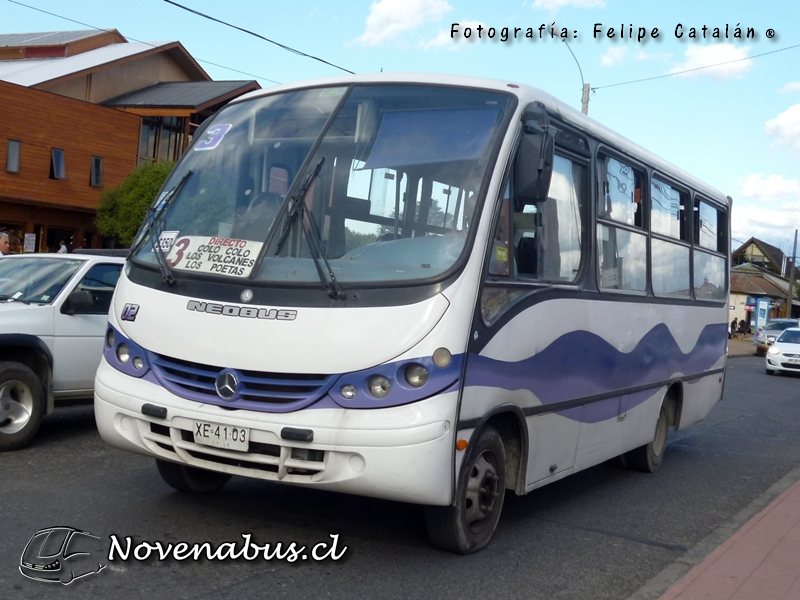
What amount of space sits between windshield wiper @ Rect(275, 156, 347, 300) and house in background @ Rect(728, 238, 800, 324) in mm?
68432

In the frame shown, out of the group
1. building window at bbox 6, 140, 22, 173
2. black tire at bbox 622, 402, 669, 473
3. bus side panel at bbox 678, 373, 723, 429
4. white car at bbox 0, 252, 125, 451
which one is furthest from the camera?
building window at bbox 6, 140, 22, 173

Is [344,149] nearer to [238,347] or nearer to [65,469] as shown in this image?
[238,347]

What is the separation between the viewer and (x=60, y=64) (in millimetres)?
47094

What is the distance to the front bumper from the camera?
4754mm

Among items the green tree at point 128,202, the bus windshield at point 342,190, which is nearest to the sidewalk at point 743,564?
the bus windshield at point 342,190

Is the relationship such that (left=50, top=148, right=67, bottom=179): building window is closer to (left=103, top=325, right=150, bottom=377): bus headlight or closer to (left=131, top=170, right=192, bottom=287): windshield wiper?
(left=131, top=170, right=192, bottom=287): windshield wiper

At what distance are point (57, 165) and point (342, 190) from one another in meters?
36.8

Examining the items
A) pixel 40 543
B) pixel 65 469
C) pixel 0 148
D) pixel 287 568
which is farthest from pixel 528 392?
pixel 0 148

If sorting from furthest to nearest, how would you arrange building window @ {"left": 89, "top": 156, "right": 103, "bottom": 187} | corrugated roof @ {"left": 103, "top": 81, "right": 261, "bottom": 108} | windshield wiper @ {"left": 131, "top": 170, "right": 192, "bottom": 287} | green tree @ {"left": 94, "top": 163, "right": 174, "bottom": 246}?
corrugated roof @ {"left": 103, "top": 81, "right": 261, "bottom": 108}, building window @ {"left": 89, "top": 156, "right": 103, "bottom": 187}, green tree @ {"left": 94, "top": 163, "right": 174, "bottom": 246}, windshield wiper @ {"left": 131, "top": 170, "right": 192, "bottom": 287}

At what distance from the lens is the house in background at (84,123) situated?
37.5m

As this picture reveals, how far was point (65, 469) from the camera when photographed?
715cm

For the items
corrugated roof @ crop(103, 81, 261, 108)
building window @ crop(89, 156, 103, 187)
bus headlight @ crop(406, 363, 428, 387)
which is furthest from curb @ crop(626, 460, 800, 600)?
building window @ crop(89, 156, 103, 187)

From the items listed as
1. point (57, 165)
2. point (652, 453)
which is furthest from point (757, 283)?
point (652, 453)

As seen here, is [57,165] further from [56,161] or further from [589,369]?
[589,369]
